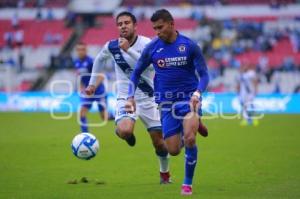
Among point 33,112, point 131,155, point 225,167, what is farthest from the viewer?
point 33,112

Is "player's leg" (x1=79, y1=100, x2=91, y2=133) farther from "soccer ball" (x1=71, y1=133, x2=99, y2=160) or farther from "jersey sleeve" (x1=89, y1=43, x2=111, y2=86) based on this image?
"soccer ball" (x1=71, y1=133, x2=99, y2=160)

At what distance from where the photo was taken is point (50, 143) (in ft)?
61.1

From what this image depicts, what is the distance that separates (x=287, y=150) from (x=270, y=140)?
296cm

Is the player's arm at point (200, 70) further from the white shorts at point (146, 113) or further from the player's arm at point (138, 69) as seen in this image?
the white shorts at point (146, 113)

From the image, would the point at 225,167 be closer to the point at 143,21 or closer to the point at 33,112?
the point at 33,112

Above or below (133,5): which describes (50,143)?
below

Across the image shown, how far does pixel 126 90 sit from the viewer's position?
11.7 metres

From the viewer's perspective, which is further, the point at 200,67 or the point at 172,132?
the point at 172,132

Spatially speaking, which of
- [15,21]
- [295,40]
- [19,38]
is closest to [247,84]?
[295,40]

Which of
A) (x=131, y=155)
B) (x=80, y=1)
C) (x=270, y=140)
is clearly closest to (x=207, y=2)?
(x=80, y=1)

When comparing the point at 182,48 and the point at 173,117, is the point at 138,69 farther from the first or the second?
the point at 173,117

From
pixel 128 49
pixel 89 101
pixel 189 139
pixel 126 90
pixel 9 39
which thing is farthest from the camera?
pixel 9 39

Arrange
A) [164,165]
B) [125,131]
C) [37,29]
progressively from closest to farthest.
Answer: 1. [164,165]
2. [125,131]
3. [37,29]

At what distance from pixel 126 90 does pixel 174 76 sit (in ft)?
6.17
